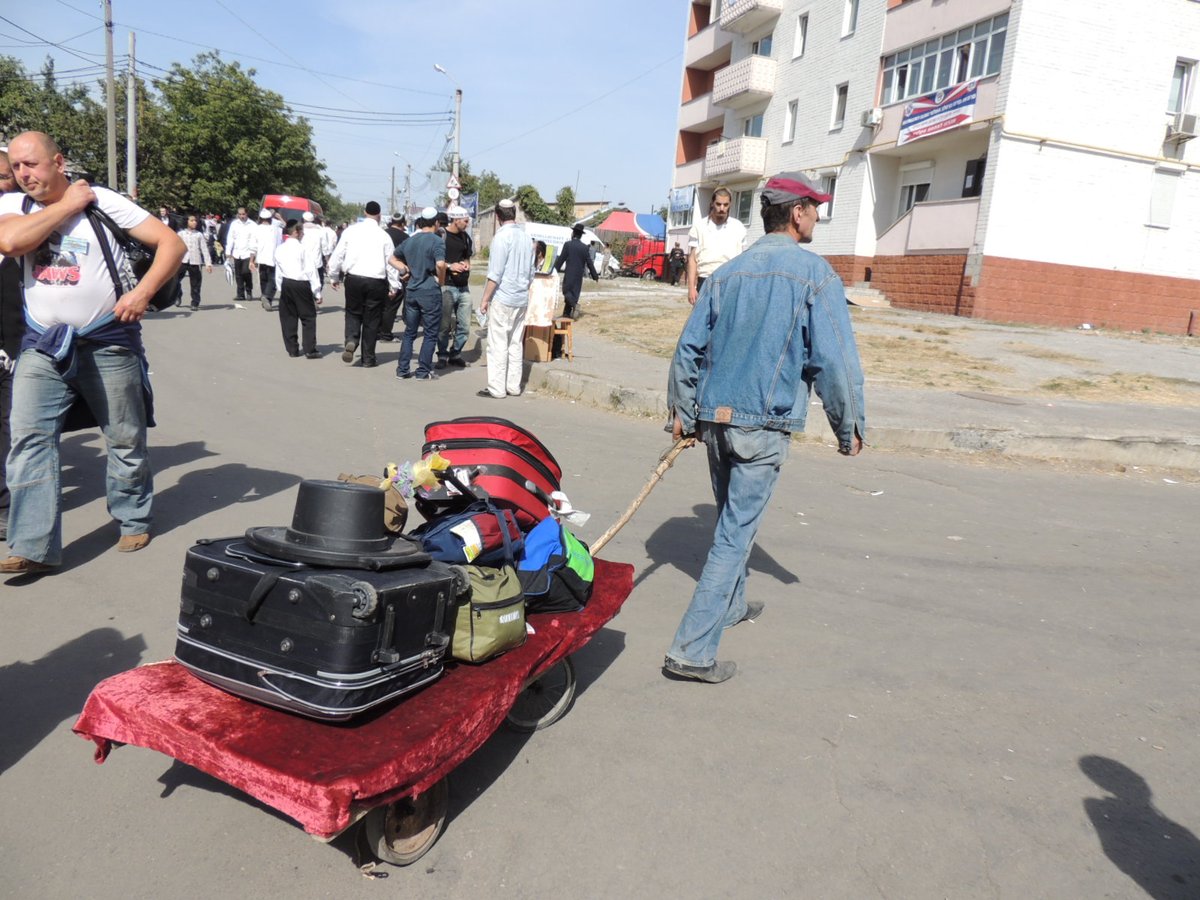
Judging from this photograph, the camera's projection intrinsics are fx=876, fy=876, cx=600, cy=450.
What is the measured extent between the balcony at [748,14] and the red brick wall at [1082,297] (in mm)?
17069

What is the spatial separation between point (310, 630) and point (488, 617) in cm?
61

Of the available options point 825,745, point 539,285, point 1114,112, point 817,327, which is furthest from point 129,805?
point 1114,112

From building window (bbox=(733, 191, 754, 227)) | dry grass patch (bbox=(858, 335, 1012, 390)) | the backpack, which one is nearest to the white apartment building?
dry grass patch (bbox=(858, 335, 1012, 390))

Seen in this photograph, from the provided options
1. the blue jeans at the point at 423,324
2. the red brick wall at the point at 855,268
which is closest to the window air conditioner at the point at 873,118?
the red brick wall at the point at 855,268

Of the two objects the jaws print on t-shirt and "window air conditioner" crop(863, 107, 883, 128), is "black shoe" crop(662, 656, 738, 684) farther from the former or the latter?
"window air conditioner" crop(863, 107, 883, 128)

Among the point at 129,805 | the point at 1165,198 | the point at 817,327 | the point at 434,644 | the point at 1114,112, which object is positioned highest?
the point at 1114,112

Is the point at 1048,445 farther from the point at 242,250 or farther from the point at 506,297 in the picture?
the point at 242,250

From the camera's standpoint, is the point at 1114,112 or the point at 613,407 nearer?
the point at 613,407

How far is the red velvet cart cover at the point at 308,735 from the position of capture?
2150 mm

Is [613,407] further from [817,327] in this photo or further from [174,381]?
[817,327]

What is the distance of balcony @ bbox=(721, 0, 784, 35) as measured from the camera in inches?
1334

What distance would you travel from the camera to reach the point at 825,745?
3.27m

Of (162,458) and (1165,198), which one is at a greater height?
(1165,198)

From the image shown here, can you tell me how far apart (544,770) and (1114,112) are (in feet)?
84.0
